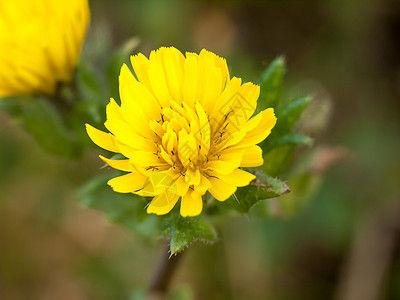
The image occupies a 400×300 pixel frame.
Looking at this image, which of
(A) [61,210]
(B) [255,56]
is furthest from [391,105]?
(A) [61,210]

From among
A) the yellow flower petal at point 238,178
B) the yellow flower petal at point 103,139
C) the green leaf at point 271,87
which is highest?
the green leaf at point 271,87

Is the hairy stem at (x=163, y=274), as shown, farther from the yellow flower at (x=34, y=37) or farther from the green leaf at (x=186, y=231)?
the yellow flower at (x=34, y=37)

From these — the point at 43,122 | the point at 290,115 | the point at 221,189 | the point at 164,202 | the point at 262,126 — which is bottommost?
the point at 164,202

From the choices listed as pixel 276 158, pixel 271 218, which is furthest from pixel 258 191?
pixel 271 218

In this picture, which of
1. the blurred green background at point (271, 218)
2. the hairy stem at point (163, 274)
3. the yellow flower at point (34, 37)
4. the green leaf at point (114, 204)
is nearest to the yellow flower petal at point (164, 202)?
the green leaf at point (114, 204)

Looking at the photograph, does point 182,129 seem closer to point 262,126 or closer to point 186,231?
point 262,126

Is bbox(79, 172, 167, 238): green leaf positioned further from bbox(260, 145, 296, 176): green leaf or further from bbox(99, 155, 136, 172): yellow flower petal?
bbox(99, 155, 136, 172): yellow flower petal

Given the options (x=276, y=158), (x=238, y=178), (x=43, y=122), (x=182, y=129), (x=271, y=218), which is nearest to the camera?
(x=238, y=178)
